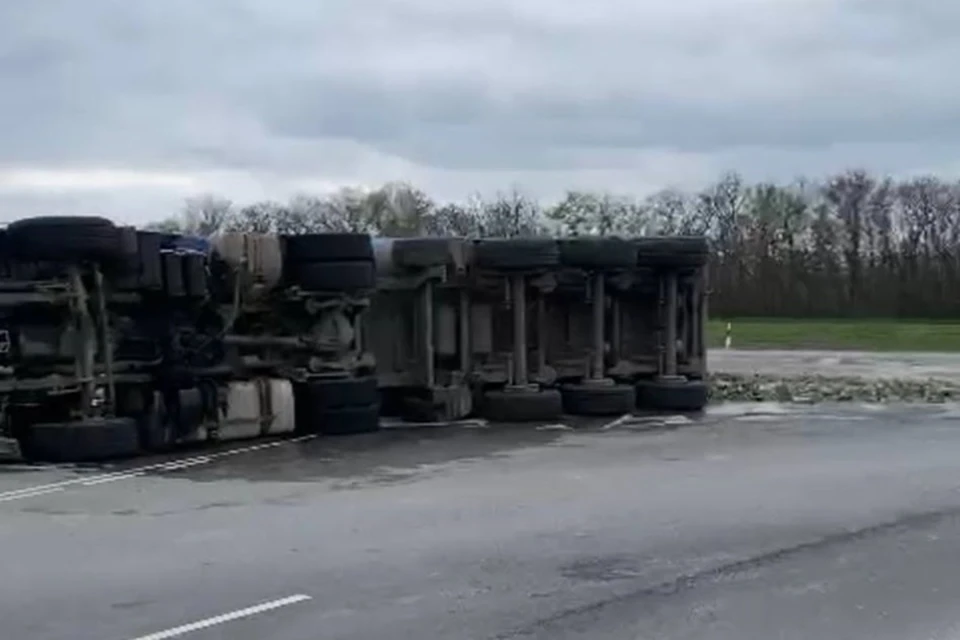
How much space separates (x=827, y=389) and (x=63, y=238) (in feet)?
34.7

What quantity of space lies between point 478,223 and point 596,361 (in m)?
40.9

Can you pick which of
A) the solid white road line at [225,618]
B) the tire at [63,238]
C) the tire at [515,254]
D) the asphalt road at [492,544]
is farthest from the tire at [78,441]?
the solid white road line at [225,618]

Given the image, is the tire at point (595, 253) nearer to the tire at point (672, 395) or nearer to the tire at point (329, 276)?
the tire at point (672, 395)

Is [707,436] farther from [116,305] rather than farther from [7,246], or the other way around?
[7,246]

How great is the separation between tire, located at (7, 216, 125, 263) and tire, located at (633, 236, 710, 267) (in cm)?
666

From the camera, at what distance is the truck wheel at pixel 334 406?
46.4 feet

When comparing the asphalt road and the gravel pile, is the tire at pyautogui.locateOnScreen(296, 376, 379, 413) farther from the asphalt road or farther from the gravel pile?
the gravel pile

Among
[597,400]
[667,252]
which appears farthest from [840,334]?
[597,400]

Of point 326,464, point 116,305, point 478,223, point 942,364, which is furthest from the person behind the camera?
point 478,223

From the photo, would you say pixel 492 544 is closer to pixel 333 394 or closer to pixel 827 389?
pixel 333 394

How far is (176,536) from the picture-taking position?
8.43 m


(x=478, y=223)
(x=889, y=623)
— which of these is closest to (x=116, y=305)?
(x=889, y=623)

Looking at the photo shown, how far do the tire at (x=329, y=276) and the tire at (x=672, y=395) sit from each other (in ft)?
13.1

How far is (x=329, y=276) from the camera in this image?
47.4 feet
